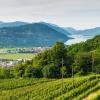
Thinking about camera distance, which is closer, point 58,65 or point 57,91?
point 57,91

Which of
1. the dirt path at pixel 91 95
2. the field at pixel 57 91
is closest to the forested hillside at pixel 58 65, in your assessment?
the field at pixel 57 91

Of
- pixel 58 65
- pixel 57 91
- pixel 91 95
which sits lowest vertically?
pixel 91 95

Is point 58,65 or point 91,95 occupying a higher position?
point 58,65

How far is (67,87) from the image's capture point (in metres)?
50.2

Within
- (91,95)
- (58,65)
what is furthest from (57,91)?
(58,65)

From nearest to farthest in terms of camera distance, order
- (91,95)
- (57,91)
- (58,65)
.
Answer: (91,95)
(57,91)
(58,65)

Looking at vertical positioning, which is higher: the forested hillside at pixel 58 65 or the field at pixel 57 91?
the forested hillside at pixel 58 65

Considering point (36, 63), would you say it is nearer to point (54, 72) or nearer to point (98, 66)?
point (54, 72)

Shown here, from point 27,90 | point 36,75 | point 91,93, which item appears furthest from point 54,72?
point 91,93

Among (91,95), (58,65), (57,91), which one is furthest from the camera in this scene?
(58,65)

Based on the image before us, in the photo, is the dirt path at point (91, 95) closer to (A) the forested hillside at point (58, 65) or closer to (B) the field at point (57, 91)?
(B) the field at point (57, 91)

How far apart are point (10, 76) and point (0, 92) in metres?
21.6

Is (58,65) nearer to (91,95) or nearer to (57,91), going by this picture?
(57,91)

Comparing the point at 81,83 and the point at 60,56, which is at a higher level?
the point at 60,56
